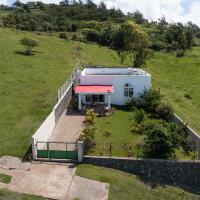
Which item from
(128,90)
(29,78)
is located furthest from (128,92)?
(29,78)

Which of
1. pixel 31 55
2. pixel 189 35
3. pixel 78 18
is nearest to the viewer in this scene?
pixel 31 55

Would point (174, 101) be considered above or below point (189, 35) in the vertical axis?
below

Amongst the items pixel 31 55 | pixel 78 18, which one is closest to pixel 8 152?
pixel 31 55

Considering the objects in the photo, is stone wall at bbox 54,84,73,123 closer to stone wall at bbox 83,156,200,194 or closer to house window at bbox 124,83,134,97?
house window at bbox 124,83,134,97

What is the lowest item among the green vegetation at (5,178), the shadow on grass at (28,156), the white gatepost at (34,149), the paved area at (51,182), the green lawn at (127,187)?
the green lawn at (127,187)

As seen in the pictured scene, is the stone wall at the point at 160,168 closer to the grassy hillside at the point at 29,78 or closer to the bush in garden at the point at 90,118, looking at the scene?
the grassy hillside at the point at 29,78

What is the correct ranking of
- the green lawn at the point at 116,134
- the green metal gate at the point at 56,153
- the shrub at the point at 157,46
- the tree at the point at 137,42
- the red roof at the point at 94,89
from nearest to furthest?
the green metal gate at the point at 56,153 < the green lawn at the point at 116,134 < the red roof at the point at 94,89 < the tree at the point at 137,42 < the shrub at the point at 157,46

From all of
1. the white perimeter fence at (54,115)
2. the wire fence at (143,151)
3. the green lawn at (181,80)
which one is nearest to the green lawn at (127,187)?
the wire fence at (143,151)

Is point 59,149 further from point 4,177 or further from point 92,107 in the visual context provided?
point 92,107
